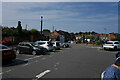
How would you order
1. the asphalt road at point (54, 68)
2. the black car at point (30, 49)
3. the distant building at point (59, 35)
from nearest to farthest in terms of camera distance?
the asphalt road at point (54, 68) → the black car at point (30, 49) → the distant building at point (59, 35)

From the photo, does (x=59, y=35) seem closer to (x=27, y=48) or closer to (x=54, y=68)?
(x=27, y=48)

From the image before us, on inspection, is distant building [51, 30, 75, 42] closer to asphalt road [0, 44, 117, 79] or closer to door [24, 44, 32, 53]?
door [24, 44, 32, 53]

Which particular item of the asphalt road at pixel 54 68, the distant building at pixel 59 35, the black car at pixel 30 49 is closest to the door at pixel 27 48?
the black car at pixel 30 49

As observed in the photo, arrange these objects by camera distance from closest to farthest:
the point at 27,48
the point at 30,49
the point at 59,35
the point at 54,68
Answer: the point at 54,68
the point at 30,49
the point at 27,48
the point at 59,35

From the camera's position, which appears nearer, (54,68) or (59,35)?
(54,68)

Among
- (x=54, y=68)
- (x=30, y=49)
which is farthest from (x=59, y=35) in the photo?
(x=54, y=68)

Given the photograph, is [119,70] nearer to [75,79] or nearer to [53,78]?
[75,79]

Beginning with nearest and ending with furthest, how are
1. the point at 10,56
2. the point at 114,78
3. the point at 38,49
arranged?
the point at 114,78
the point at 10,56
the point at 38,49

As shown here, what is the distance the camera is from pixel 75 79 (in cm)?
626

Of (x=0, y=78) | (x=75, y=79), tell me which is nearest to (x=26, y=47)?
(x=0, y=78)

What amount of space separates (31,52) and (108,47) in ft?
45.7

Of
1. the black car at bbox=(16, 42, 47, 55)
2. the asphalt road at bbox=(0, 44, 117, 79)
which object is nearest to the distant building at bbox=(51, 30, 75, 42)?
the black car at bbox=(16, 42, 47, 55)

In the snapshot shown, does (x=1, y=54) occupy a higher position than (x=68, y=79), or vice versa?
(x=1, y=54)

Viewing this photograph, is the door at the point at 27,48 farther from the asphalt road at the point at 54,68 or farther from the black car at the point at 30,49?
the asphalt road at the point at 54,68
